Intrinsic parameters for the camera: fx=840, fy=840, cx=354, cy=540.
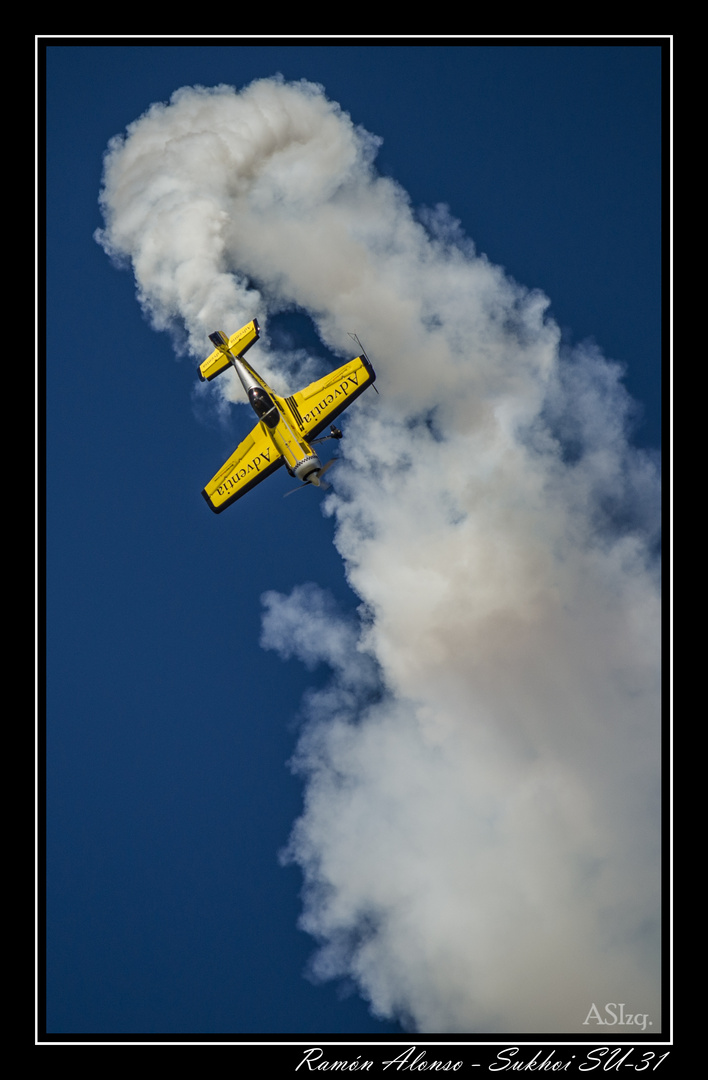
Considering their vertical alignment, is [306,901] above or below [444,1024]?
above

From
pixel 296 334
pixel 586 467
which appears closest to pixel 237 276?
pixel 296 334

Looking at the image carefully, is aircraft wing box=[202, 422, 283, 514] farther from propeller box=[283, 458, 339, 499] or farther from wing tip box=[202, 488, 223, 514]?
propeller box=[283, 458, 339, 499]

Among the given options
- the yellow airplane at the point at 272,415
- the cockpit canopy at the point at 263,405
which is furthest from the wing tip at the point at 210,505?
the cockpit canopy at the point at 263,405

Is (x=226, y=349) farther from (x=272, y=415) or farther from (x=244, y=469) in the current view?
(x=244, y=469)

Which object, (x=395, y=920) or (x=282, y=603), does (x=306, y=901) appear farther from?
(x=282, y=603)

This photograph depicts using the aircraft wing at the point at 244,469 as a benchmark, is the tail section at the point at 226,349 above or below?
above

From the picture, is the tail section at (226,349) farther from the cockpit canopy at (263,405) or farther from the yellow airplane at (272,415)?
the cockpit canopy at (263,405)
